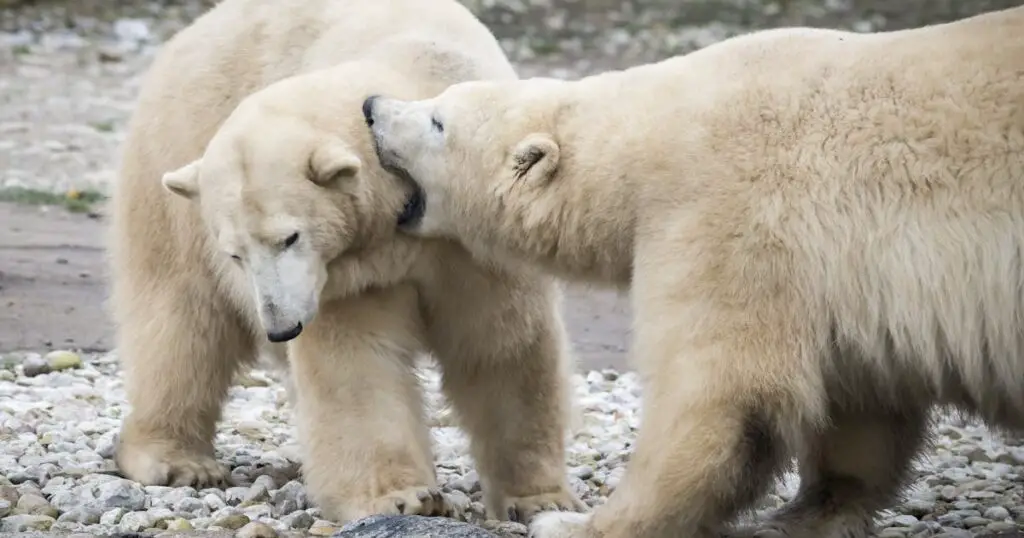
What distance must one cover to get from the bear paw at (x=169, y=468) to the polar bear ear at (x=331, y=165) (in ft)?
4.10

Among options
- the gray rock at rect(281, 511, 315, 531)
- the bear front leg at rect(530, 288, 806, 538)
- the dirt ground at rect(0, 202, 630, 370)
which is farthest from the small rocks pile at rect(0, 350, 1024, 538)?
the bear front leg at rect(530, 288, 806, 538)

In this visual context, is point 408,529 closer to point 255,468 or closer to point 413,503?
point 413,503

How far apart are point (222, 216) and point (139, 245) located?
992 millimetres

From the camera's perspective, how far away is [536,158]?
390cm

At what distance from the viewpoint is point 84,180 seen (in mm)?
9602

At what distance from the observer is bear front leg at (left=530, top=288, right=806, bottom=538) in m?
3.49

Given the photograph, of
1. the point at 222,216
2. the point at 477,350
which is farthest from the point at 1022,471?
the point at 222,216

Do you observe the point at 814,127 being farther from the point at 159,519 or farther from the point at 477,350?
the point at 159,519

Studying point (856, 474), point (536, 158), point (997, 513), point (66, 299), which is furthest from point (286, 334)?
point (66, 299)

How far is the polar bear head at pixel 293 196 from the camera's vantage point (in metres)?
4.07

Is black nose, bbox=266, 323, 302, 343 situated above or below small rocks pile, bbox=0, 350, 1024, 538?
above

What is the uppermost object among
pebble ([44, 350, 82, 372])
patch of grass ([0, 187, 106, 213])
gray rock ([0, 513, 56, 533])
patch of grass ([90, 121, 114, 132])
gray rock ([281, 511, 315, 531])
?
patch of grass ([90, 121, 114, 132])

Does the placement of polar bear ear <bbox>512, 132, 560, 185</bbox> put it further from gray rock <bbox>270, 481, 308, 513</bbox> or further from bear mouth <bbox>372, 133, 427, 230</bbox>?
gray rock <bbox>270, 481, 308, 513</bbox>

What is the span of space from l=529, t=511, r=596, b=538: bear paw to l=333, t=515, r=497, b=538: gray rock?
0.68 ft
